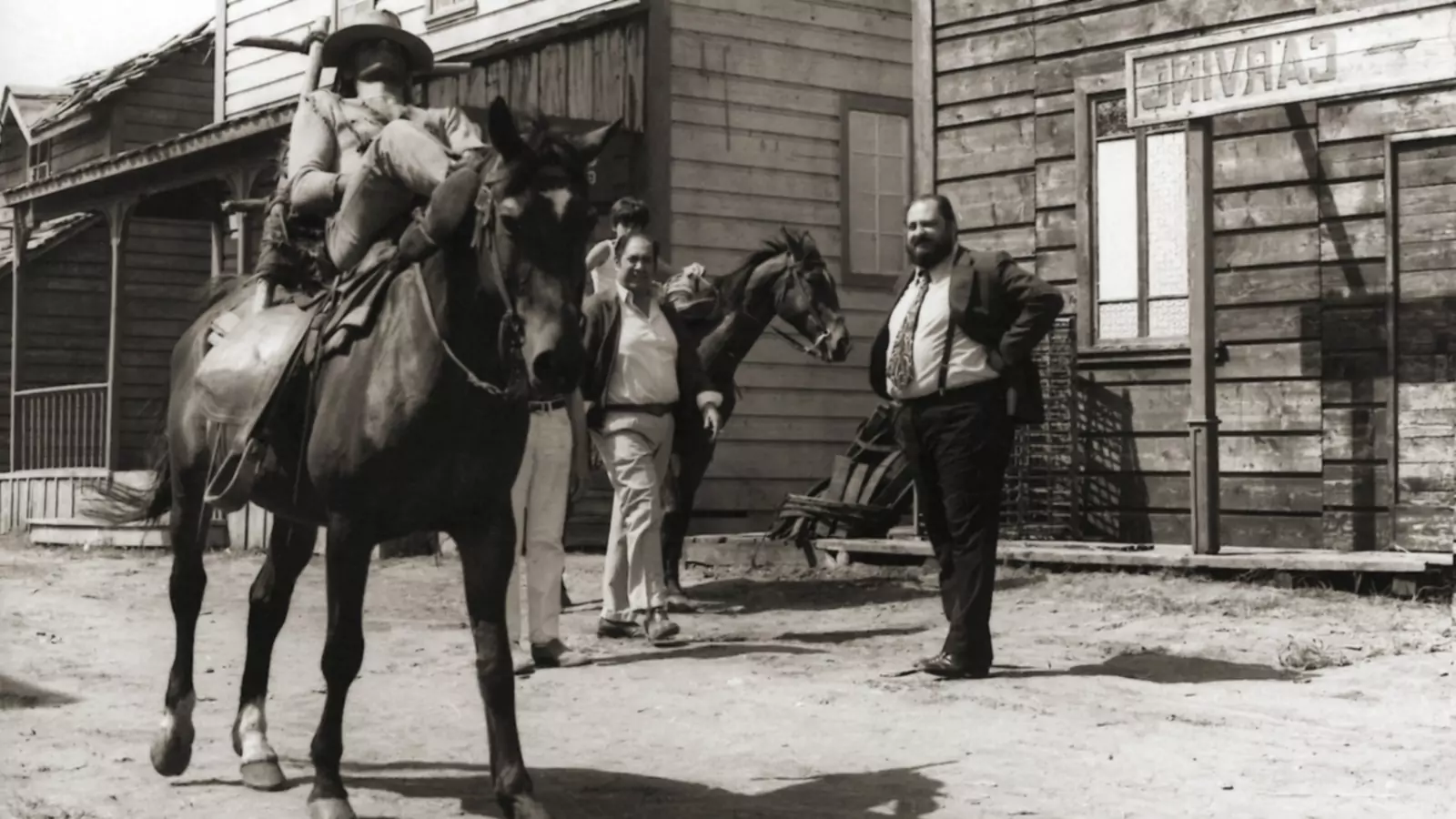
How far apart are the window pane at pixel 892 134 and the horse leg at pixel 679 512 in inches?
287

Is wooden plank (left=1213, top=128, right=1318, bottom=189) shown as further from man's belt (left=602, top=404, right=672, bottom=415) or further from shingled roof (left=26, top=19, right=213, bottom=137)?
shingled roof (left=26, top=19, right=213, bottom=137)

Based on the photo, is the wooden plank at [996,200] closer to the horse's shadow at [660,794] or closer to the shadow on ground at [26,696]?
the shadow on ground at [26,696]

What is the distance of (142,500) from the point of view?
7863 millimetres

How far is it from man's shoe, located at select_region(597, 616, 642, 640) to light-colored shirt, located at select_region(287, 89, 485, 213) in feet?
13.1

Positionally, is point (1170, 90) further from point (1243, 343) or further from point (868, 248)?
point (868, 248)

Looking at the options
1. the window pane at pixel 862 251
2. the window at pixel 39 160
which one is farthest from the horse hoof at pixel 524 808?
the window at pixel 39 160

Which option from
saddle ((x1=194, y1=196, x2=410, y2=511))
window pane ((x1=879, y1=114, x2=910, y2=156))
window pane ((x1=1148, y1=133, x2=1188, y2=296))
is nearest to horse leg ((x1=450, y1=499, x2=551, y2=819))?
saddle ((x1=194, y1=196, x2=410, y2=511))

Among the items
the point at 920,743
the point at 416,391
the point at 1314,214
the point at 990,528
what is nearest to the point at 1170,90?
the point at 1314,214

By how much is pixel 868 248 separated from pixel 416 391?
510 inches

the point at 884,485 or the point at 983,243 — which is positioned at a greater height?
the point at 983,243

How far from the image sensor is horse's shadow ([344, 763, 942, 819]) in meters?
5.52

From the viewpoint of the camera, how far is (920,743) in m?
6.65

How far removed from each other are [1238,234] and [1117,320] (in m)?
1.18

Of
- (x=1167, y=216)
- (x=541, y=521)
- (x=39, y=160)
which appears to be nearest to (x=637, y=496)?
(x=541, y=521)
